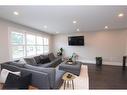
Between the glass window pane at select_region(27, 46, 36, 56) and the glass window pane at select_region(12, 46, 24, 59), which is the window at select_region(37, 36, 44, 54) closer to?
the glass window pane at select_region(27, 46, 36, 56)

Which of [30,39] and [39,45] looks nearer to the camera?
[30,39]

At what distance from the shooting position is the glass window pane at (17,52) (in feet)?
15.0

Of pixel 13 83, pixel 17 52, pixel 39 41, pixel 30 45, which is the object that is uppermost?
pixel 39 41

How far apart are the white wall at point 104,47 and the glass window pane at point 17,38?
4.40m

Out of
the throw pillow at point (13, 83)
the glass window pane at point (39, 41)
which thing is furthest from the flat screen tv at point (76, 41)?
the throw pillow at point (13, 83)

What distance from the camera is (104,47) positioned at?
731 centimetres

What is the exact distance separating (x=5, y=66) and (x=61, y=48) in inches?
238

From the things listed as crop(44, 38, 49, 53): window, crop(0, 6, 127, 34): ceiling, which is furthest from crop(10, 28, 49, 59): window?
crop(0, 6, 127, 34): ceiling

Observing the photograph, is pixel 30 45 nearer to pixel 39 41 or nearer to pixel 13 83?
pixel 39 41

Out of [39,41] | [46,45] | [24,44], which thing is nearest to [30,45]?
[24,44]

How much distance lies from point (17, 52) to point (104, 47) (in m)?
5.93

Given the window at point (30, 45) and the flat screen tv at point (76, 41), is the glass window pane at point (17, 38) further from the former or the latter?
the flat screen tv at point (76, 41)

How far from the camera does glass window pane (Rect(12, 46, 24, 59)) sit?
15.0 ft
